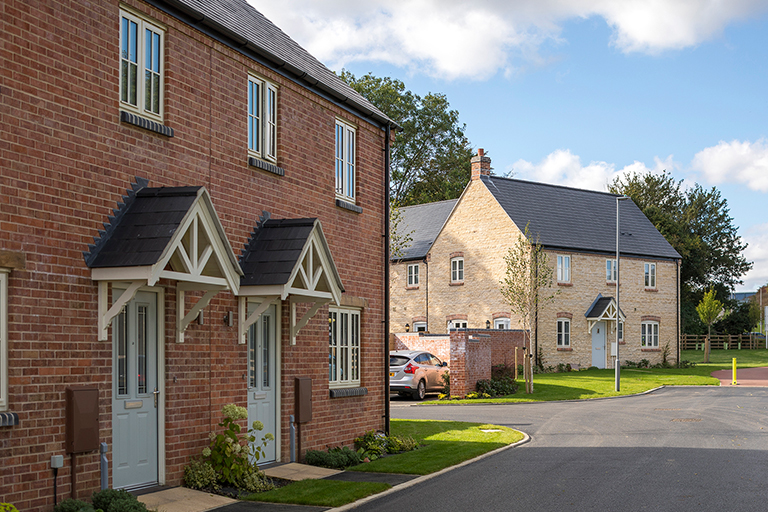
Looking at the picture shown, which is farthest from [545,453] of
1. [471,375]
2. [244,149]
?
[471,375]

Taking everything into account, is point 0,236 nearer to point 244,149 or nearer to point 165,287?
point 165,287

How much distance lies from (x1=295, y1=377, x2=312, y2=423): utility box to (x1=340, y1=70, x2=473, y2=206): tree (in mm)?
46723

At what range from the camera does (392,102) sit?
59.2m

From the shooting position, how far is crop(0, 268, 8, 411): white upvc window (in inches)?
299

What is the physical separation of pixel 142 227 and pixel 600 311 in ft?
112

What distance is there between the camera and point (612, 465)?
1290 centimetres

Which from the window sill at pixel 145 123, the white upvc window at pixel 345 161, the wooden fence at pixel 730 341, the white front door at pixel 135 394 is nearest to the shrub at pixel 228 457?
the white front door at pixel 135 394

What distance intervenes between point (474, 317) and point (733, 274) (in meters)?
43.0

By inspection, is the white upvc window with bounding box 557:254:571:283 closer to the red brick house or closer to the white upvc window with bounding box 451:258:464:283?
the white upvc window with bounding box 451:258:464:283

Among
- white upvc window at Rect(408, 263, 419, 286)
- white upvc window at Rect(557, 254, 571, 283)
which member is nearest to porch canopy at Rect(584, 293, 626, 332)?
white upvc window at Rect(557, 254, 571, 283)

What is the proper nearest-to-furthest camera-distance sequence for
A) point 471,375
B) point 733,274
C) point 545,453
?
point 545,453 → point 471,375 → point 733,274

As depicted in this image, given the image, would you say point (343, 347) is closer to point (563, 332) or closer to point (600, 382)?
point (600, 382)

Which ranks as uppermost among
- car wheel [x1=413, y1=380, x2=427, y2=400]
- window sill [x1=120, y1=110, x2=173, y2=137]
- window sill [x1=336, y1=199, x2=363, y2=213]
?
window sill [x1=120, y1=110, x2=173, y2=137]

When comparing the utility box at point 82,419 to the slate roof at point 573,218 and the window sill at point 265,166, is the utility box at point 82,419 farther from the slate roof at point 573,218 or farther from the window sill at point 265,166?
the slate roof at point 573,218
